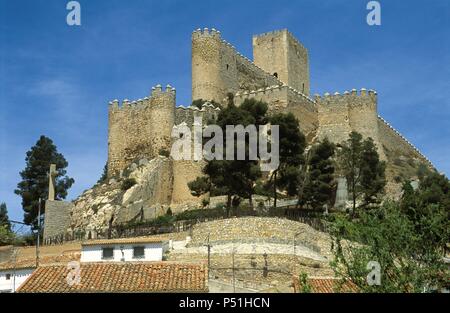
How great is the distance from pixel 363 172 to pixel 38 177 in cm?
2203

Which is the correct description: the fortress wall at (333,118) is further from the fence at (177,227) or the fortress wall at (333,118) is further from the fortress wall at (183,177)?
the fence at (177,227)

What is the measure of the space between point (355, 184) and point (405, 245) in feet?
76.7

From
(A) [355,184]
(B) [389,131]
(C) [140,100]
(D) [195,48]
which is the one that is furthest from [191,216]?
(B) [389,131]

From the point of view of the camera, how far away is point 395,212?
67.9 ft

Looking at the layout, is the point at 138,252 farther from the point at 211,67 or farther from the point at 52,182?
the point at 211,67

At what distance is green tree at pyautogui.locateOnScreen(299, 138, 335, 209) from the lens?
131 ft

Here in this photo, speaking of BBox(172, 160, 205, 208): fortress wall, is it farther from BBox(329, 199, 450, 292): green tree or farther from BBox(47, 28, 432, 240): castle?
BBox(329, 199, 450, 292): green tree

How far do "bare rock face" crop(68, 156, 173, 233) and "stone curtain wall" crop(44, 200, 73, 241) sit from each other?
1.26ft

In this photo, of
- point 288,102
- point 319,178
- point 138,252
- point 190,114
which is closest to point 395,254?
point 138,252

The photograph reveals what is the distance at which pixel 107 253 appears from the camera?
3177cm

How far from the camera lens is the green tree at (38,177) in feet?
157

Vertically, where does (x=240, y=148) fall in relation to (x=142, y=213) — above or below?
above
